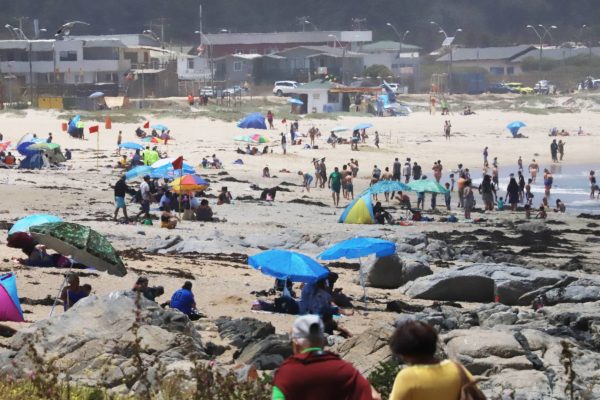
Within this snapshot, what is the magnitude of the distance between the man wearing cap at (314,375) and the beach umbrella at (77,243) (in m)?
8.63

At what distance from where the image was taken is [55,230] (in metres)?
13.9

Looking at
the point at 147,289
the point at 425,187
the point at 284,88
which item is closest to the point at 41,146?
the point at 425,187

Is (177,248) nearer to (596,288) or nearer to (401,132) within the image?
(596,288)

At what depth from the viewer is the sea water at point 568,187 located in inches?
1515

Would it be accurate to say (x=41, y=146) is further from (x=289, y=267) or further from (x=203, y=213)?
(x=289, y=267)

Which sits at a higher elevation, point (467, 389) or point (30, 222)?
point (467, 389)

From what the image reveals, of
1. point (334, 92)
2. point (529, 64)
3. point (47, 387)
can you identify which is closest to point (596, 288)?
point (47, 387)

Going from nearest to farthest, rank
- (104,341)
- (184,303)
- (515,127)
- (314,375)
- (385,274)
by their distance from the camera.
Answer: (314,375) → (104,341) → (184,303) → (385,274) → (515,127)

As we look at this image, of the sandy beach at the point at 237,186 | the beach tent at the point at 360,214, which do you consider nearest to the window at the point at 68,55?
the sandy beach at the point at 237,186

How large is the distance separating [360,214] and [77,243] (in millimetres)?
14903

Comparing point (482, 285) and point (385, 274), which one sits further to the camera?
point (385, 274)

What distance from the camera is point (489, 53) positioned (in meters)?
122

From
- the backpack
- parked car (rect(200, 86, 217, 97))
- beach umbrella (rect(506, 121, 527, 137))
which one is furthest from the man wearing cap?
parked car (rect(200, 86, 217, 97))

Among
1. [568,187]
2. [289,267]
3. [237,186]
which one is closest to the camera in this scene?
[289,267]
